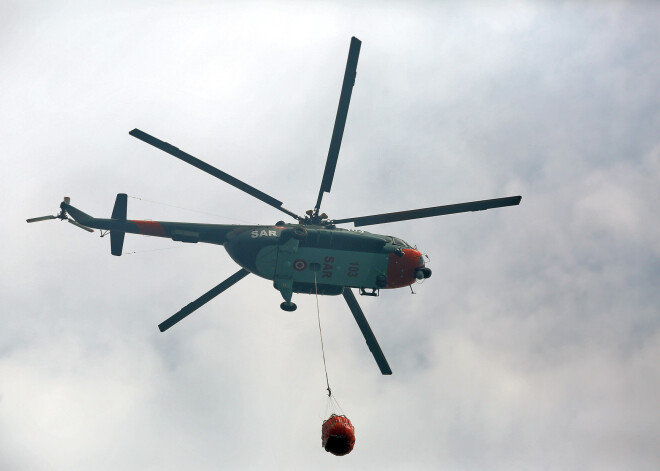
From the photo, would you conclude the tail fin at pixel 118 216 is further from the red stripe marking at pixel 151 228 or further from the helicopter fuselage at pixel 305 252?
the red stripe marking at pixel 151 228

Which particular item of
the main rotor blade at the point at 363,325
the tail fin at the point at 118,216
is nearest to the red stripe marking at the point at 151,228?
the tail fin at the point at 118,216

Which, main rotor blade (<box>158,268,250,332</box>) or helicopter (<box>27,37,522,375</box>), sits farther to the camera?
main rotor blade (<box>158,268,250,332</box>)

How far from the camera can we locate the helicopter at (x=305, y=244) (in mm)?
22188

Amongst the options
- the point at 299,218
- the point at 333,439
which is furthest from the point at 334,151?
the point at 333,439

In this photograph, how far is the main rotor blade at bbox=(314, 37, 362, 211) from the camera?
64.9 feet

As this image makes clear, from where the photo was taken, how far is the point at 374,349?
2453 cm

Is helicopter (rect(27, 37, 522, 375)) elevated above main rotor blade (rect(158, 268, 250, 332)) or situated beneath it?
elevated above

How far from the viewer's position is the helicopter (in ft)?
72.8

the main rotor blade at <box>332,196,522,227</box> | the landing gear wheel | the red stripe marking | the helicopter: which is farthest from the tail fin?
the main rotor blade at <box>332,196,522,227</box>

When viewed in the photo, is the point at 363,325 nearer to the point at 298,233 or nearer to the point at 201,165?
the point at 298,233

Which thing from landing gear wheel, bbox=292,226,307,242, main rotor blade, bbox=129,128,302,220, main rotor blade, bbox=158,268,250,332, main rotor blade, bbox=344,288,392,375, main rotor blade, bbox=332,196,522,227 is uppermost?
main rotor blade, bbox=332,196,522,227

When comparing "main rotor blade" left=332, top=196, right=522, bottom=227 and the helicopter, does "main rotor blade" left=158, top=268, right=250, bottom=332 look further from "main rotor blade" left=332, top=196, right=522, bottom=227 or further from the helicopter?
"main rotor blade" left=332, top=196, right=522, bottom=227

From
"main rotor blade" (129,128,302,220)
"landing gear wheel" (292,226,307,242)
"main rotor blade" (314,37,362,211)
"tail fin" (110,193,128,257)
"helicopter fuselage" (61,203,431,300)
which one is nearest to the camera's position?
"main rotor blade" (314,37,362,211)

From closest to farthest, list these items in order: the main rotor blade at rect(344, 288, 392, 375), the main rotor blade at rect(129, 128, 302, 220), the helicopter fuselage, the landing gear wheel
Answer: the main rotor blade at rect(129, 128, 302, 220), the landing gear wheel, the helicopter fuselage, the main rotor blade at rect(344, 288, 392, 375)
